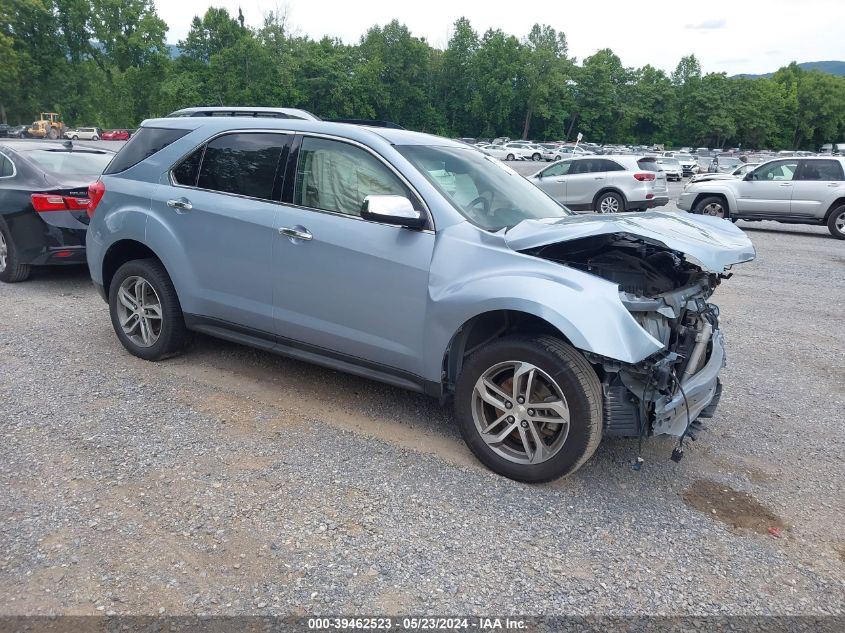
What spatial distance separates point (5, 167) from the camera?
759 centimetres

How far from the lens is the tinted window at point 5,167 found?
7512 millimetres

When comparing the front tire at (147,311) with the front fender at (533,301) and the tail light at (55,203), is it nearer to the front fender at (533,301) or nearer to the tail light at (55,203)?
the front fender at (533,301)

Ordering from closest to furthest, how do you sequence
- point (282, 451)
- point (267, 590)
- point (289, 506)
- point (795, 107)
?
1. point (267, 590)
2. point (289, 506)
3. point (282, 451)
4. point (795, 107)

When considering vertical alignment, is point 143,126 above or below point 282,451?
above

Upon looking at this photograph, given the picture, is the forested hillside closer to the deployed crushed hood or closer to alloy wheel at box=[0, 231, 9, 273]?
alloy wheel at box=[0, 231, 9, 273]

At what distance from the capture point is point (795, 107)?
105812 mm

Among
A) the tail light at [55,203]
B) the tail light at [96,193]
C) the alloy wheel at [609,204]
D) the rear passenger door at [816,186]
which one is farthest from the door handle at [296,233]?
the rear passenger door at [816,186]

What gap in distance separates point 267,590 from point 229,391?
2204 millimetres

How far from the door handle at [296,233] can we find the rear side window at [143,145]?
1386mm

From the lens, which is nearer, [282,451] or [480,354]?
[480,354]

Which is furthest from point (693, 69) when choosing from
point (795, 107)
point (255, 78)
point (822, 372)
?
point (822, 372)

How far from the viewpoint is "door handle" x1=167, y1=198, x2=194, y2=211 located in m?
4.68

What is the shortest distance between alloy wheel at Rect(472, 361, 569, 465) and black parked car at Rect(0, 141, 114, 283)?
5567 mm

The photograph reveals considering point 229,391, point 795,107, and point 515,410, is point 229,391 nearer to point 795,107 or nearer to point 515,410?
point 515,410
